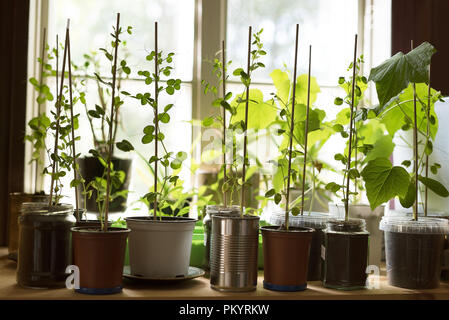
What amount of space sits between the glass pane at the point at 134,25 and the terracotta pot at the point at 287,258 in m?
0.86

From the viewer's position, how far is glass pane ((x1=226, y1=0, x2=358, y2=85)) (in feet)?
6.18

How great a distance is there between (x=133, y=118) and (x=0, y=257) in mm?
632

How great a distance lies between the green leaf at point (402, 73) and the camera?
117cm

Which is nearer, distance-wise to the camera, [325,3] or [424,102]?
[424,102]

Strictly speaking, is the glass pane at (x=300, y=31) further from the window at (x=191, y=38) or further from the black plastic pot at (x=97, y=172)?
the black plastic pot at (x=97, y=172)

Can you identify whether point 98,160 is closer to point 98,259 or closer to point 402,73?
point 98,259

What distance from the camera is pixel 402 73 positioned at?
1189mm

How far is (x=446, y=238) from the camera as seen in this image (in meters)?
1.33

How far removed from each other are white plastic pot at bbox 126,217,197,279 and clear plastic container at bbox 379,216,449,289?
513mm

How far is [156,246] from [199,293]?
0.51 feet

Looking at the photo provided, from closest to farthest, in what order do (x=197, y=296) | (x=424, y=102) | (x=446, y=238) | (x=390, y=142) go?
(x=197, y=296)
(x=446, y=238)
(x=424, y=102)
(x=390, y=142)

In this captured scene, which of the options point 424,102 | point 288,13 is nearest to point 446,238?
point 424,102

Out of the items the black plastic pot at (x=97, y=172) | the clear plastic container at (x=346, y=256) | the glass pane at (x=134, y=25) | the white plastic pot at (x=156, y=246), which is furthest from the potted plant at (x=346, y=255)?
the glass pane at (x=134, y=25)
